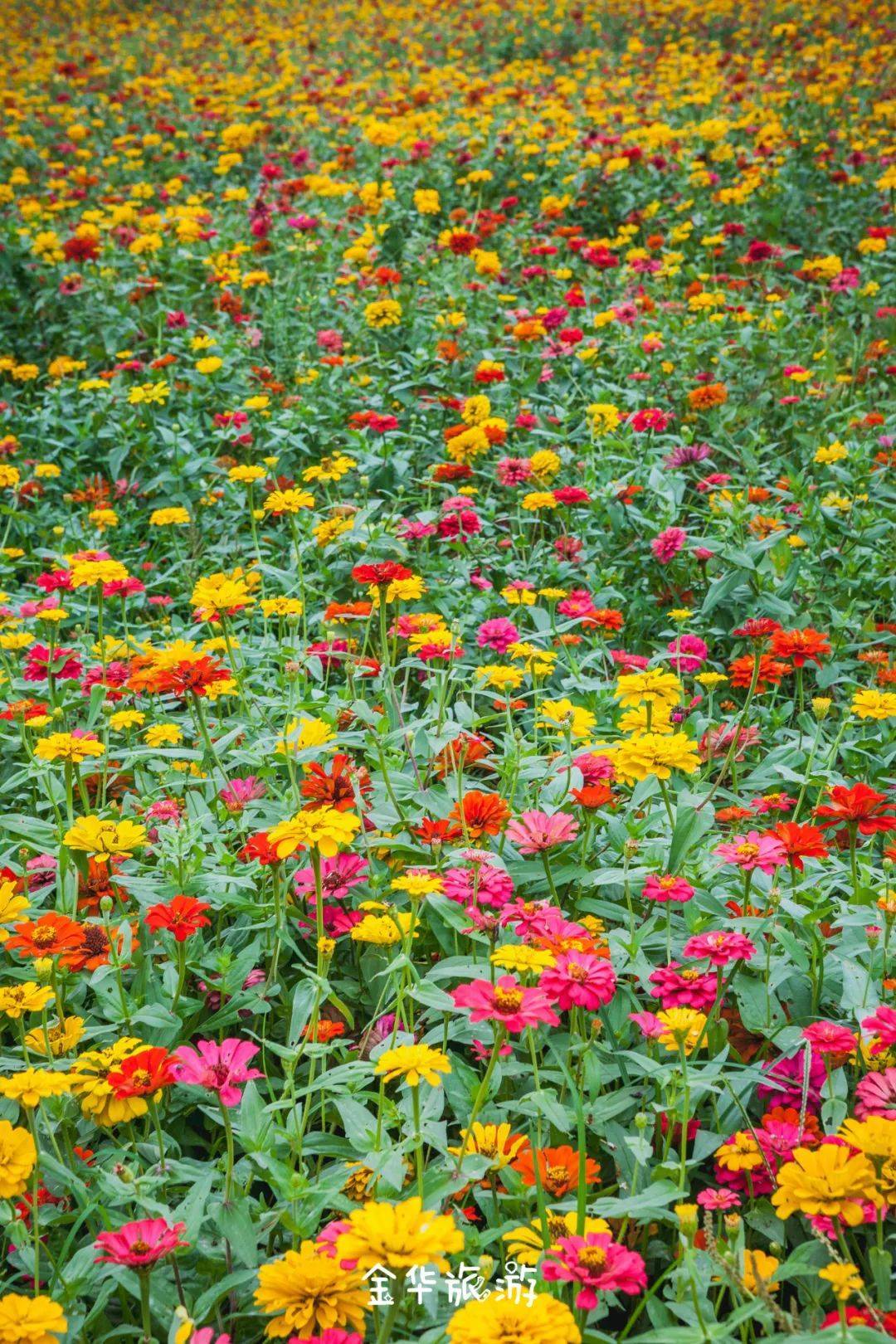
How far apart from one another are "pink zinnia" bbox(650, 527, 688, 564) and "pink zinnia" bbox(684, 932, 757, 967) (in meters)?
1.66

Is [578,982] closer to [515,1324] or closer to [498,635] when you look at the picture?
[515,1324]

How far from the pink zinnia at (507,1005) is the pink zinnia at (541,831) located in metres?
0.35

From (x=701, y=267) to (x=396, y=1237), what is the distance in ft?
18.3

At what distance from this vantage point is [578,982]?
54.4 inches

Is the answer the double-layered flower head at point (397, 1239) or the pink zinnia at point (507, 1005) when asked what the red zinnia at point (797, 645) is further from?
the double-layered flower head at point (397, 1239)

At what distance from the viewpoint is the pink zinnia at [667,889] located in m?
1.66

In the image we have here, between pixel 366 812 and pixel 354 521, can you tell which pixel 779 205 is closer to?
pixel 354 521

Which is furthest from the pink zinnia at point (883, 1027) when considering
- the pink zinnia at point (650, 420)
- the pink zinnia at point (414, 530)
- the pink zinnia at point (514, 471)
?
the pink zinnia at point (650, 420)

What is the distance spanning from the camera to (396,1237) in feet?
3.48

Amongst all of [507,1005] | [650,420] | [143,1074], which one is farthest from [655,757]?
[650,420]

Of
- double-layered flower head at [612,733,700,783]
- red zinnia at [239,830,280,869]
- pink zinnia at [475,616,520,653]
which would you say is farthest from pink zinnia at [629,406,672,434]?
red zinnia at [239,830,280,869]

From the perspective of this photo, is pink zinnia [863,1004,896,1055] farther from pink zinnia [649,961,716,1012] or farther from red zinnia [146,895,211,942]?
red zinnia [146,895,211,942]

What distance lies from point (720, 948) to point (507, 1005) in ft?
1.32

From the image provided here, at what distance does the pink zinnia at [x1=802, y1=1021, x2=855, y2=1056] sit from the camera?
1.48 metres
